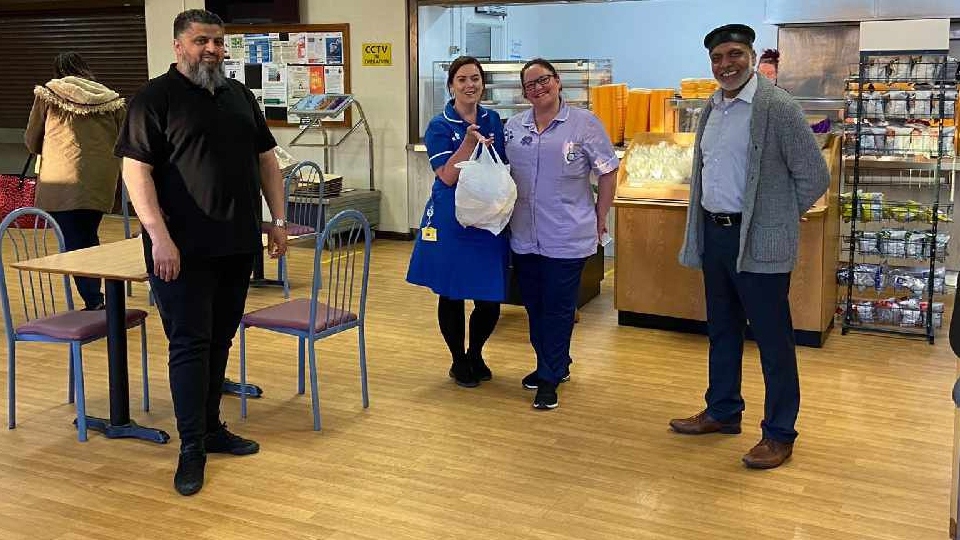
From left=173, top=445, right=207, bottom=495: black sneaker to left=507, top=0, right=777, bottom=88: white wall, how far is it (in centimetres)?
691

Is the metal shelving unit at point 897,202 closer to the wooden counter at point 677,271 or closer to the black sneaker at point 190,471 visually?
the wooden counter at point 677,271

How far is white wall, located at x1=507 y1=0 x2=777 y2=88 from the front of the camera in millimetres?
9406

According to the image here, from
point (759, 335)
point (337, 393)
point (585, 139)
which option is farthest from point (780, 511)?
point (337, 393)

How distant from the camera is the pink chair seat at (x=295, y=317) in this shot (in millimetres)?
4047

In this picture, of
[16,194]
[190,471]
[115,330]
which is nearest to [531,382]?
[190,471]

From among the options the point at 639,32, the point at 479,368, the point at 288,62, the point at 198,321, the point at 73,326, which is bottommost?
the point at 479,368

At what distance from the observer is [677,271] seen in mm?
5531

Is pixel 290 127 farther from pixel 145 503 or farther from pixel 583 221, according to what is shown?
pixel 145 503

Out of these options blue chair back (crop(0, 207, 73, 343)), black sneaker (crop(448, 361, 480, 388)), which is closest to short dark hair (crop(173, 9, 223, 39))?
blue chair back (crop(0, 207, 73, 343))

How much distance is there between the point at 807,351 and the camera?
5297 mm

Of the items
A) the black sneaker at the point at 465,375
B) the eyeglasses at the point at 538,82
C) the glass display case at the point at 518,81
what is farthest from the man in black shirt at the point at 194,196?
the glass display case at the point at 518,81

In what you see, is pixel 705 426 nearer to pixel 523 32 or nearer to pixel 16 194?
pixel 523 32

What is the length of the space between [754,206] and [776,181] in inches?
4.4

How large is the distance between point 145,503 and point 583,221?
2.00 metres
